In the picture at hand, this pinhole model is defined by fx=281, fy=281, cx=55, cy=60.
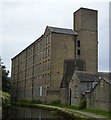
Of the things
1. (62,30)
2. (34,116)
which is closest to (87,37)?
(62,30)

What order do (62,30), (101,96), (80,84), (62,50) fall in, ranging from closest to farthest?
(101,96), (80,84), (62,50), (62,30)

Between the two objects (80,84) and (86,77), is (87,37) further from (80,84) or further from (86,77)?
(80,84)

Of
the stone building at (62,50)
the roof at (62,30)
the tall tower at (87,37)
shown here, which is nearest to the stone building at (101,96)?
the stone building at (62,50)

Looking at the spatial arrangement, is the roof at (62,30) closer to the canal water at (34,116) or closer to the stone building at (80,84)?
the stone building at (80,84)

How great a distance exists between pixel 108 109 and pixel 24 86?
156 feet

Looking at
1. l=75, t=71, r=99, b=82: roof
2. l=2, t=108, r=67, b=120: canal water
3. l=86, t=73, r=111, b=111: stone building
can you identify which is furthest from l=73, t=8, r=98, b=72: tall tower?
l=86, t=73, r=111, b=111: stone building

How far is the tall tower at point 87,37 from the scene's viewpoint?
53688mm

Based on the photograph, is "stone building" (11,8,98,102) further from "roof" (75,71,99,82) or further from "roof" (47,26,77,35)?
"roof" (75,71,99,82)

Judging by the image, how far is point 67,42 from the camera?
53156mm

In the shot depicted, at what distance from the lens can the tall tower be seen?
53.7 meters

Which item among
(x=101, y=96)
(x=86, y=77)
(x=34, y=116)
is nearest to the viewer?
(x=101, y=96)

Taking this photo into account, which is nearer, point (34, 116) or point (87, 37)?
point (34, 116)

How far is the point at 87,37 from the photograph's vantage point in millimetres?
54594

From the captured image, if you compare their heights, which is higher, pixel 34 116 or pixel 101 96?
pixel 101 96
